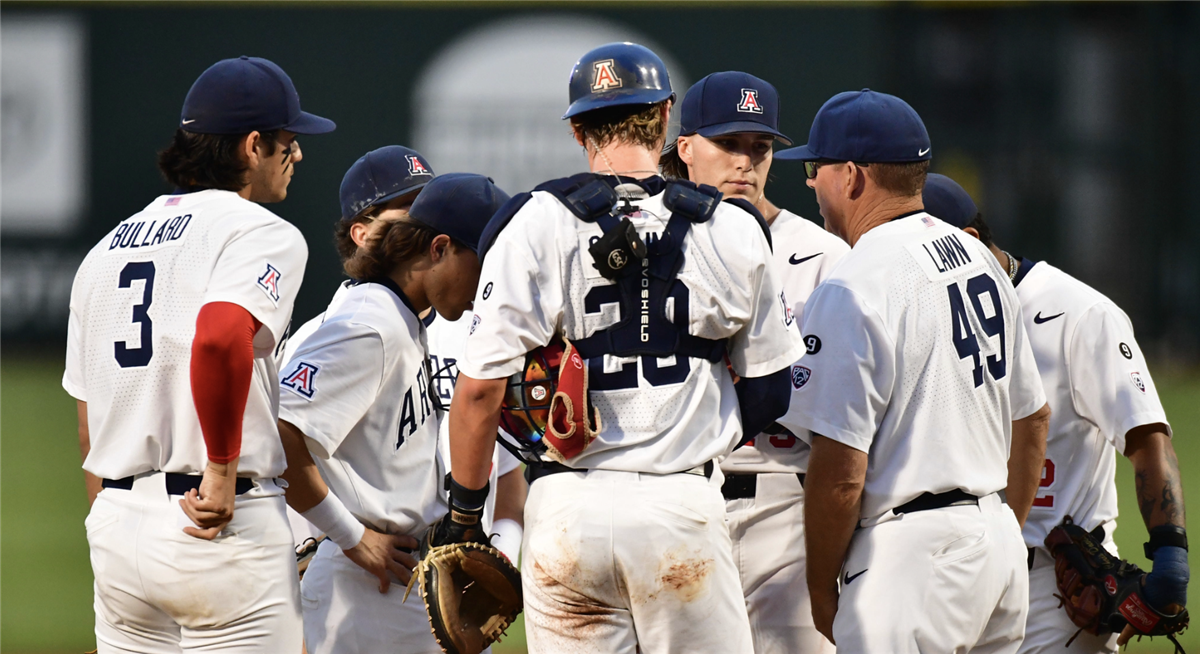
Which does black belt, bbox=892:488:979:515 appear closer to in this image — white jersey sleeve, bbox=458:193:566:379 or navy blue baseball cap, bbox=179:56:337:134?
white jersey sleeve, bbox=458:193:566:379

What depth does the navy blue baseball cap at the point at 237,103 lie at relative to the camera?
334 centimetres

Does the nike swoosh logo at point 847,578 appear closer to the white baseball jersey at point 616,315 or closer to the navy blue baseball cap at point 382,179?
the white baseball jersey at point 616,315

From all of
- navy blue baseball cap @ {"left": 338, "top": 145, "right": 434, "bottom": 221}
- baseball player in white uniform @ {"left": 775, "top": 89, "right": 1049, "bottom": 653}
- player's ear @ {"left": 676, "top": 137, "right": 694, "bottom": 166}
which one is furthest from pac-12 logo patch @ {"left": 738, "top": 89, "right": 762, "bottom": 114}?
navy blue baseball cap @ {"left": 338, "top": 145, "right": 434, "bottom": 221}

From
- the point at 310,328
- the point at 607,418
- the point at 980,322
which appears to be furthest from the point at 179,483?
the point at 980,322

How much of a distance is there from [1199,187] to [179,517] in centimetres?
1893

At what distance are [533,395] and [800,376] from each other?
2.65ft

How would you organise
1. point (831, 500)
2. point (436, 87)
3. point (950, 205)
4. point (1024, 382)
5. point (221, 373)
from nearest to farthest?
point (221, 373)
point (831, 500)
point (1024, 382)
point (950, 205)
point (436, 87)

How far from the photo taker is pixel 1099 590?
12.1ft

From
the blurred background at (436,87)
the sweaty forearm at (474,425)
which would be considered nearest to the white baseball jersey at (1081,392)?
the sweaty forearm at (474,425)

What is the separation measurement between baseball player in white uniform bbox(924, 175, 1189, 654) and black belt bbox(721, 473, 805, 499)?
0.84 metres

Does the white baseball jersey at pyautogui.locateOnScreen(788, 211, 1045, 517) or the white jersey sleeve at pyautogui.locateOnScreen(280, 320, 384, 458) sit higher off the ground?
the white baseball jersey at pyautogui.locateOnScreen(788, 211, 1045, 517)

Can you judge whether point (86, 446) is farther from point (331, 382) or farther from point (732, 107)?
point (732, 107)

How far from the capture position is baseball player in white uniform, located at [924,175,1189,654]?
147 inches

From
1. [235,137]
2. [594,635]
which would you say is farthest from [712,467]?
[235,137]
